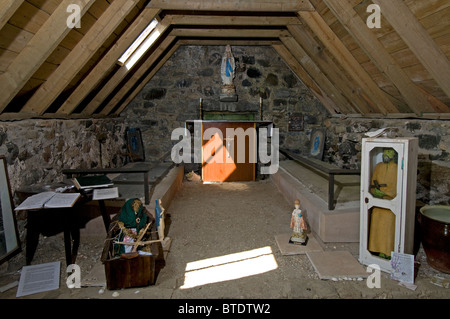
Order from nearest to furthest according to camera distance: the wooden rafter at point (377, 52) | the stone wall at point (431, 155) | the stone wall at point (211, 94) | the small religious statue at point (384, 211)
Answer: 1. the small religious statue at point (384, 211)
2. the wooden rafter at point (377, 52)
3. the stone wall at point (431, 155)
4. the stone wall at point (211, 94)

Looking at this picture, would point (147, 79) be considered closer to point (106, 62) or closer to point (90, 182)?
point (106, 62)

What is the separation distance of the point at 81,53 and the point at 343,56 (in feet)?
11.5

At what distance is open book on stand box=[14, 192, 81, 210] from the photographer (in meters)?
2.53

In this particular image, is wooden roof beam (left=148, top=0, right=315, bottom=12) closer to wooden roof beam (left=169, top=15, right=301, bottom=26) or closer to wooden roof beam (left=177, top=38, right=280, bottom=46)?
wooden roof beam (left=169, top=15, right=301, bottom=26)

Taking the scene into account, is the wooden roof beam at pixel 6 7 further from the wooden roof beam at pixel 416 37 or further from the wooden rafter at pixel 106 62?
the wooden roof beam at pixel 416 37

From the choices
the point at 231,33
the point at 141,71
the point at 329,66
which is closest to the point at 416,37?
the point at 329,66

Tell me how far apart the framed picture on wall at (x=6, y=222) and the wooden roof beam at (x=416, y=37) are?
4.07 metres

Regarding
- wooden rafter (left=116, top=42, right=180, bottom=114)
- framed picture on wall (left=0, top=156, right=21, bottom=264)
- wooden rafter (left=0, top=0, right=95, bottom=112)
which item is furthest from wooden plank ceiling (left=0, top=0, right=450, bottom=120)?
wooden rafter (left=116, top=42, right=180, bottom=114)

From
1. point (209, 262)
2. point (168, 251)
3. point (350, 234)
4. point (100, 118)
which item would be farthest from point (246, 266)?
point (100, 118)

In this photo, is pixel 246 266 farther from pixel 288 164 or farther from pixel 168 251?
pixel 288 164

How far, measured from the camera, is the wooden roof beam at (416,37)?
2787 mm

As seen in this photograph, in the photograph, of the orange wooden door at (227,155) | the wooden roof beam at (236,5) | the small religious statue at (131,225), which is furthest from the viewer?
the orange wooden door at (227,155)

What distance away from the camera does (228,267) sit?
2.94 metres

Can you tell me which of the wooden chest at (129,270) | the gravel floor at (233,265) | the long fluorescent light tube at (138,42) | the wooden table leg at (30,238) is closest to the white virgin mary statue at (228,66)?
the long fluorescent light tube at (138,42)
